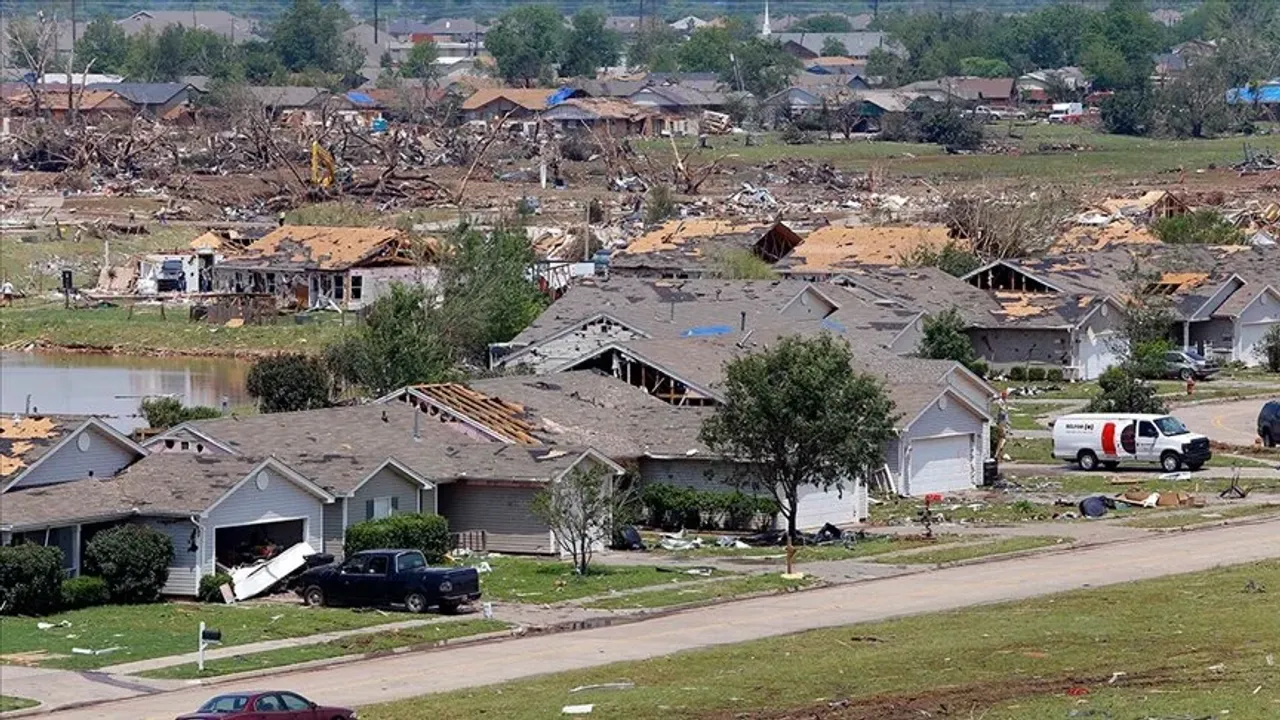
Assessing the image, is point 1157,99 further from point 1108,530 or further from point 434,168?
point 1108,530

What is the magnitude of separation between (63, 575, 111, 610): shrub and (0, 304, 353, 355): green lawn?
43.8 metres

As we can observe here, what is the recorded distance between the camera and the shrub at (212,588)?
129 feet

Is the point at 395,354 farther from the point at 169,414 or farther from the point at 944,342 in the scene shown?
the point at 944,342

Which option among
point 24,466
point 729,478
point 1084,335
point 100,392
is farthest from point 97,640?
point 1084,335

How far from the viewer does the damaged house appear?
93.8m

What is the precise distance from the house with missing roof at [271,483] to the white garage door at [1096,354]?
32.1m

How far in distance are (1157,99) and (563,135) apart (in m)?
43.1

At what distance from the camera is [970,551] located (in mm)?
43125

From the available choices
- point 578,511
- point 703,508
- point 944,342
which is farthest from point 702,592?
point 944,342

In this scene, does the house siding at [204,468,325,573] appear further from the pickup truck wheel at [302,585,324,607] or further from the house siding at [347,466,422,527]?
the pickup truck wheel at [302,585,324,607]

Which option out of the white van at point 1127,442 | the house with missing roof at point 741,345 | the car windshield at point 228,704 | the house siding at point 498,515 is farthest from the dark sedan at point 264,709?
the white van at point 1127,442

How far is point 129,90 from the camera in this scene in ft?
622

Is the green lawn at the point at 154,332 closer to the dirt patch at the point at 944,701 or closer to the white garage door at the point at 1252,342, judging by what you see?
the white garage door at the point at 1252,342

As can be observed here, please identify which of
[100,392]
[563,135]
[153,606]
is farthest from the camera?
[563,135]
